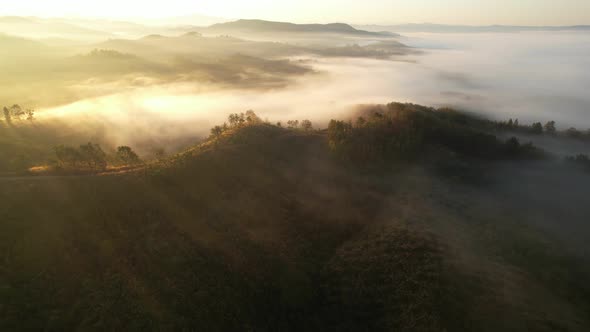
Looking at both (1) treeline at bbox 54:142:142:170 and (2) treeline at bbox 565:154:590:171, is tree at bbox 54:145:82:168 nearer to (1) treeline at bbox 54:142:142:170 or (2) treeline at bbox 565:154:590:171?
(1) treeline at bbox 54:142:142:170

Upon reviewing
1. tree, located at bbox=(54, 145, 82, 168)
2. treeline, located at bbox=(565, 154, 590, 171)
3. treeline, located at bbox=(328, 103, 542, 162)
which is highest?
tree, located at bbox=(54, 145, 82, 168)

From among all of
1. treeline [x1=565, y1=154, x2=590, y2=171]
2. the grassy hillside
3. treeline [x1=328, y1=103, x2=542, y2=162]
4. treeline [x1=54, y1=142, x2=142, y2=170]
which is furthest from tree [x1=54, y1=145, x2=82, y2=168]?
treeline [x1=565, y1=154, x2=590, y2=171]

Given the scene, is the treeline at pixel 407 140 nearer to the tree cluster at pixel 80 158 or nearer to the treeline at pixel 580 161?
the treeline at pixel 580 161

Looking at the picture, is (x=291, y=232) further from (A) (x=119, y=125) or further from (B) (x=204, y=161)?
(A) (x=119, y=125)

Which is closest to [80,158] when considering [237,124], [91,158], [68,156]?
[91,158]

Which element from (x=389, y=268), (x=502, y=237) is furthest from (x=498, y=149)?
(x=389, y=268)

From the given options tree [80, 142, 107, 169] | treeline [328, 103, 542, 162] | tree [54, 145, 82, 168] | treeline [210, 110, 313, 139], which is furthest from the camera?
treeline [210, 110, 313, 139]

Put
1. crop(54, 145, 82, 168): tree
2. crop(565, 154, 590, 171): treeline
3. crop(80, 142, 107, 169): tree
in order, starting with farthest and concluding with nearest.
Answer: crop(565, 154, 590, 171): treeline → crop(80, 142, 107, 169): tree → crop(54, 145, 82, 168): tree
